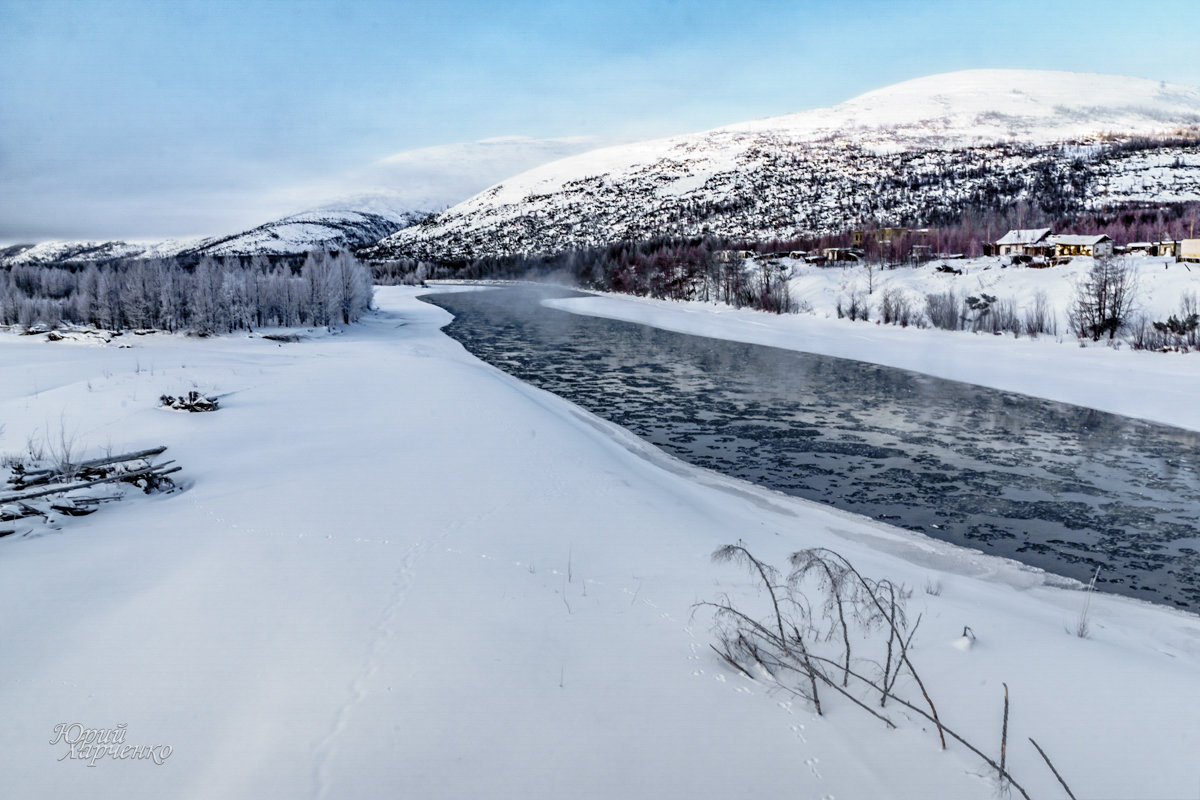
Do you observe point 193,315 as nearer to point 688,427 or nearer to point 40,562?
point 688,427

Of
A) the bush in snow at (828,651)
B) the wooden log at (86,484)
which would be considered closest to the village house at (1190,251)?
the bush in snow at (828,651)

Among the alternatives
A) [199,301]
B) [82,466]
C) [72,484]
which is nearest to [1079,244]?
[199,301]

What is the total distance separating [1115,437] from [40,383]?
29.5 metres

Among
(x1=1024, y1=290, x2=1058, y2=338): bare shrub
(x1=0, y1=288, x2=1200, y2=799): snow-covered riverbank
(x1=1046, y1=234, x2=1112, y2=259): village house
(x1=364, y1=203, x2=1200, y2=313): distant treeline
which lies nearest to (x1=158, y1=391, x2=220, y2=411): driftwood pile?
(x1=0, y1=288, x2=1200, y2=799): snow-covered riverbank

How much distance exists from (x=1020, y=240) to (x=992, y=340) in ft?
151

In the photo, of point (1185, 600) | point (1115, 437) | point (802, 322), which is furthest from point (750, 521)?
point (802, 322)

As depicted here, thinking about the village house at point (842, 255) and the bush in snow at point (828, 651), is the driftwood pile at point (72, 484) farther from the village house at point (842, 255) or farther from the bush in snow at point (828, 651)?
the village house at point (842, 255)

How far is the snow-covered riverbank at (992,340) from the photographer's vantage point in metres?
22.9

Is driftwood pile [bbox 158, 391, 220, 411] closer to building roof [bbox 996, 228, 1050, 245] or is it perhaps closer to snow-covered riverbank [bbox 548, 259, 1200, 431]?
snow-covered riverbank [bbox 548, 259, 1200, 431]

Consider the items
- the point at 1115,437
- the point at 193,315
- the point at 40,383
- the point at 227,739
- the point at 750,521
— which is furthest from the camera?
the point at 193,315

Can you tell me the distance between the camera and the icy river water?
10273 mm

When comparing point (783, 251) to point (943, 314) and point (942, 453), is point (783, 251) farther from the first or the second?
point (942, 453)

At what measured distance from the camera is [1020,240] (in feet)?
236

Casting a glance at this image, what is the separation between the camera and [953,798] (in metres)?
3.91
